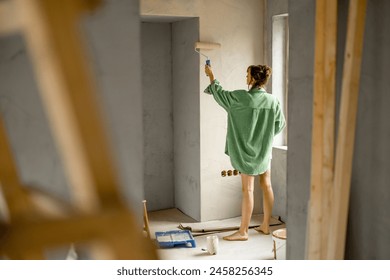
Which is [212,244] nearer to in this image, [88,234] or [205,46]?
[205,46]

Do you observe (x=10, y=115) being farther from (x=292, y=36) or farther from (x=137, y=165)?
(x=292, y=36)

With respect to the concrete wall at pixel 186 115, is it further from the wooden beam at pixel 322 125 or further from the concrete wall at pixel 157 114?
the wooden beam at pixel 322 125

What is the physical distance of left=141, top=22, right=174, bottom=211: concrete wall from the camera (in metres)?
4.26

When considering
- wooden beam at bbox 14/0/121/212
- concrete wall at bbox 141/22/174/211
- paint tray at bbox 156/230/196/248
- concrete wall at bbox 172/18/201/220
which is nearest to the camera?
wooden beam at bbox 14/0/121/212

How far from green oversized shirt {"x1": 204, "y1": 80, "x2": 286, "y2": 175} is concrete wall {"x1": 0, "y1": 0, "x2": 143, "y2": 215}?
2.01 m

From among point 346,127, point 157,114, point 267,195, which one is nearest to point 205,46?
point 157,114

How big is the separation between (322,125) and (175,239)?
6.24 feet

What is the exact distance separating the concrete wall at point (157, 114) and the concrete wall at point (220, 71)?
29 centimetres

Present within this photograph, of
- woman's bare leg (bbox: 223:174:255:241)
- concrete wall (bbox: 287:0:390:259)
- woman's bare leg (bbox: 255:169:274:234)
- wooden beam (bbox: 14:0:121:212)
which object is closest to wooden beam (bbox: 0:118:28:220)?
wooden beam (bbox: 14:0:121:212)

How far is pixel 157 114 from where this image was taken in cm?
437

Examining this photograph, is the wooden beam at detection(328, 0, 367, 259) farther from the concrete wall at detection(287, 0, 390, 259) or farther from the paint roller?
the paint roller

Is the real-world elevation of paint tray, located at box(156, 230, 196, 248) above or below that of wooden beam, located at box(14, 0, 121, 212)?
below

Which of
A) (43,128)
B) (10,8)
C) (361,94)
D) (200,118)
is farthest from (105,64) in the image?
(200,118)

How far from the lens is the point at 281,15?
4.01 m
